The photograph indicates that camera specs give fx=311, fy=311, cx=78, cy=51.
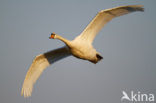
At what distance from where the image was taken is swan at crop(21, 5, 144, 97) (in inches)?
594

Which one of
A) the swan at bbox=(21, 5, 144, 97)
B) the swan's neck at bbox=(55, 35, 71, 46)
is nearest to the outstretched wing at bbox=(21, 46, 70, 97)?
the swan at bbox=(21, 5, 144, 97)

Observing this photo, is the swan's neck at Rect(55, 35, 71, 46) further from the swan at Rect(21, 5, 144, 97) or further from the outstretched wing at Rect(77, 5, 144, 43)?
the outstretched wing at Rect(77, 5, 144, 43)

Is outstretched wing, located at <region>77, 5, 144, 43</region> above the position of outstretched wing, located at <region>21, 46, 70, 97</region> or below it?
above

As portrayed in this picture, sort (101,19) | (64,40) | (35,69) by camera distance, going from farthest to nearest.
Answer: (35,69), (101,19), (64,40)

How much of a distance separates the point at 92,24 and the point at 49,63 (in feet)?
12.6

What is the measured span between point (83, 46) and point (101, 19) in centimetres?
167

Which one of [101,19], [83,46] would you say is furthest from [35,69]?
[101,19]

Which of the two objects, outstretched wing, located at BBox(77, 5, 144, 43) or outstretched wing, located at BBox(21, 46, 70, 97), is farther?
outstretched wing, located at BBox(21, 46, 70, 97)

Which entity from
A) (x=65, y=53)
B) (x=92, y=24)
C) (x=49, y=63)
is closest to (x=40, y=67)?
(x=49, y=63)

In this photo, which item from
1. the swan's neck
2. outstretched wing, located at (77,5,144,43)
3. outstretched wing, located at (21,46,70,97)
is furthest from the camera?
outstretched wing, located at (21,46,70,97)

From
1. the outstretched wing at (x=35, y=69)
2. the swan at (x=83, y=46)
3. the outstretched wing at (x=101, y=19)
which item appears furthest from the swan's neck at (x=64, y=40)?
the outstretched wing at (x=35, y=69)

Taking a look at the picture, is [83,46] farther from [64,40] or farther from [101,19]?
[101,19]

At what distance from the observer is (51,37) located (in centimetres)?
1555

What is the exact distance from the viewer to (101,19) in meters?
15.6
